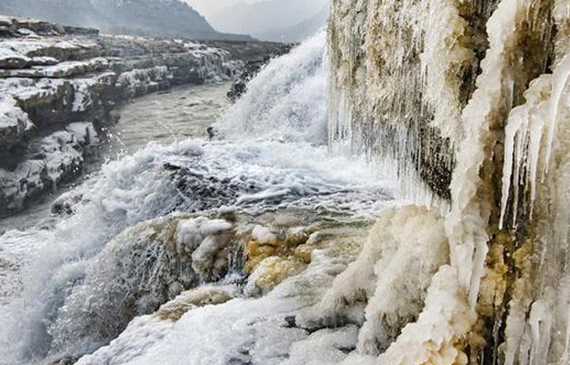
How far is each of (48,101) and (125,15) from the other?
112974 millimetres

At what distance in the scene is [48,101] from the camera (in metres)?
16.8

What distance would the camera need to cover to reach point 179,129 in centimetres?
1995

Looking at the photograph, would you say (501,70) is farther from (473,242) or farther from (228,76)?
(228,76)

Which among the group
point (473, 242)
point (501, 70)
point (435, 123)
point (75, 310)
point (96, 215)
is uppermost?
point (501, 70)

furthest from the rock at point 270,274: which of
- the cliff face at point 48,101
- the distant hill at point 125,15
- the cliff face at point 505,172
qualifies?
the distant hill at point 125,15

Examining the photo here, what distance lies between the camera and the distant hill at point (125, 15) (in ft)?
284

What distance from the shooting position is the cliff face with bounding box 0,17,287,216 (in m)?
13.9

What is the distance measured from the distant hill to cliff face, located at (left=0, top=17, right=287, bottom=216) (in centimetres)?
4507

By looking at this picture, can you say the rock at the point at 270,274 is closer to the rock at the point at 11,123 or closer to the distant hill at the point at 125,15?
the rock at the point at 11,123

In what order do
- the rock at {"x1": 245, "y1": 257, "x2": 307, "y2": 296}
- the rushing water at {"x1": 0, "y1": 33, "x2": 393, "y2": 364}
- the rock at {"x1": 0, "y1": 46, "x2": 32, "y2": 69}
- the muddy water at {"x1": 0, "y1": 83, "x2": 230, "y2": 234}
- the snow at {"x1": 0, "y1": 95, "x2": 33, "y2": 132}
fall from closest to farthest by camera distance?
the rock at {"x1": 245, "y1": 257, "x2": 307, "y2": 296} → the rushing water at {"x1": 0, "y1": 33, "x2": 393, "y2": 364} → the muddy water at {"x1": 0, "y1": 83, "x2": 230, "y2": 234} → the snow at {"x1": 0, "y1": 95, "x2": 33, "y2": 132} → the rock at {"x1": 0, "y1": 46, "x2": 32, "y2": 69}

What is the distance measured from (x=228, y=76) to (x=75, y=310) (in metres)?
33.5

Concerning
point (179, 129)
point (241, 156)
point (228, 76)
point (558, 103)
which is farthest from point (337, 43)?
point (228, 76)

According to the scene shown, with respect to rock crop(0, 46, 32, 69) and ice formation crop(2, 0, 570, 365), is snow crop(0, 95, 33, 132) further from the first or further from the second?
ice formation crop(2, 0, 570, 365)

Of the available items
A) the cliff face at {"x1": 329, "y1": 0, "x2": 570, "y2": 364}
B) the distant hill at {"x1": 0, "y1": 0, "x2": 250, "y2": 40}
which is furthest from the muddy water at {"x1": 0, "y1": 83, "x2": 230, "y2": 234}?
the distant hill at {"x1": 0, "y1": 0, "x2": 250, "y2": 40}
